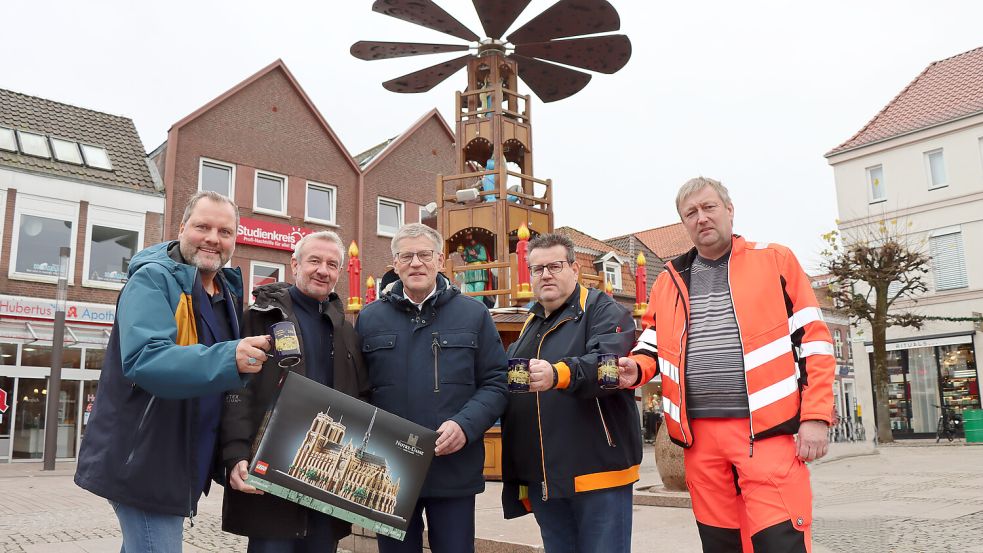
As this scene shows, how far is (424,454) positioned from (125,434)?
1.21 metres

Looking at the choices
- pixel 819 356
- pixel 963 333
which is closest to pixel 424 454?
pixel 819 356

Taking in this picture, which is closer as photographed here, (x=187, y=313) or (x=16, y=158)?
(x=187, y=313)

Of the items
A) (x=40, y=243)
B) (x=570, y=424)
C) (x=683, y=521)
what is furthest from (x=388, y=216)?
(x=570, y=424)

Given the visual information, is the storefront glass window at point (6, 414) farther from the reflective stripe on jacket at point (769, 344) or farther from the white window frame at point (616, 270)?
the white window frame at point (616, 270)

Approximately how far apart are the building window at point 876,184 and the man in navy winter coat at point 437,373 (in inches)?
1101

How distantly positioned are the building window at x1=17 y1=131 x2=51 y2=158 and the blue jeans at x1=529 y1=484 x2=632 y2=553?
22.0 metres

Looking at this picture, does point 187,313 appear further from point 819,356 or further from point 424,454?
point 819,356

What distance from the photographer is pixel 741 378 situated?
3.37m

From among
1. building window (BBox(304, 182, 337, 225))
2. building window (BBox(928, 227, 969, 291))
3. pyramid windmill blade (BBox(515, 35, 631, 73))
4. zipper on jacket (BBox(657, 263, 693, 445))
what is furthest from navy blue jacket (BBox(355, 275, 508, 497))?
building window (BBox(928, 227, 969, 291))

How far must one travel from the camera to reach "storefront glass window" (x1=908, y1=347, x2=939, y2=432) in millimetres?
26234

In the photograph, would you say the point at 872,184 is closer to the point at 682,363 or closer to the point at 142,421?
the point at 682,363

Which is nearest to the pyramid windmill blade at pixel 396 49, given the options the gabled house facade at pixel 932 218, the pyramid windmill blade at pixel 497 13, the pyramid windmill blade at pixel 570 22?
the pyramid windmill blade at pixel 497 13

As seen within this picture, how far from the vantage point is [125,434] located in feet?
8.93

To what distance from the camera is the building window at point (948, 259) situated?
2586 centimetres
